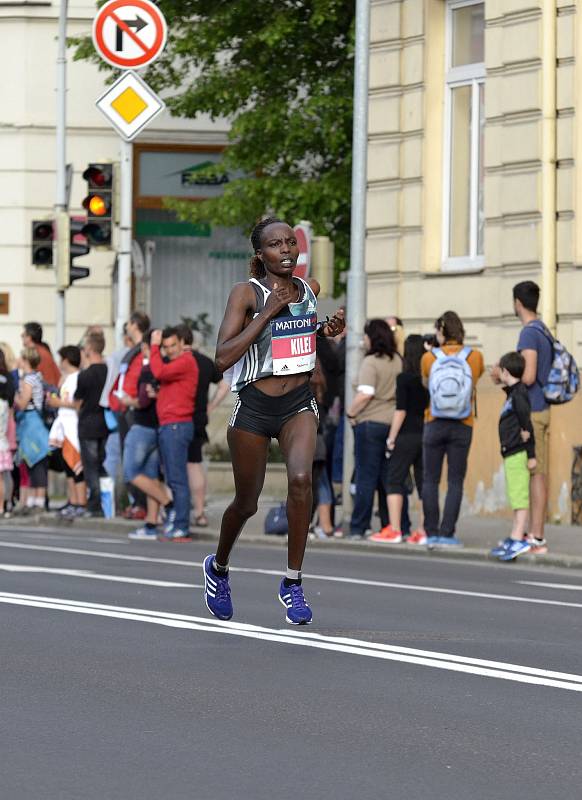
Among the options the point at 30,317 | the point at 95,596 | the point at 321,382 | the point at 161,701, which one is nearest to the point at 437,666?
the point at 161,701

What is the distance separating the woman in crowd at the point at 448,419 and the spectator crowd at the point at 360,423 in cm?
1

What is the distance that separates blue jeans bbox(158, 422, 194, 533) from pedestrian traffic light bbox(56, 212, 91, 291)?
598 cm

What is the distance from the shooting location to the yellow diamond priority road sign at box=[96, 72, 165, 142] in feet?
67.5

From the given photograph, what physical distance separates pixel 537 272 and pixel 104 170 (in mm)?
4442

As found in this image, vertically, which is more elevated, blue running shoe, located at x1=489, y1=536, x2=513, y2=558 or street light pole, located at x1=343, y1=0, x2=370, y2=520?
street light pole, located at x1=343, y1=0, x2=370, y2=520

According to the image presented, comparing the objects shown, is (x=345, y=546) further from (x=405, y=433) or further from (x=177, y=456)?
(x=177, y=456)

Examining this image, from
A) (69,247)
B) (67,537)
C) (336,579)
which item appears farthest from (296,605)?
(69,247)

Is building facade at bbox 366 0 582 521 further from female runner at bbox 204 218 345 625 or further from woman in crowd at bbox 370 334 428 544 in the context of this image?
female runner at bbox 204 218 345 625

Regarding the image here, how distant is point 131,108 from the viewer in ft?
67.7

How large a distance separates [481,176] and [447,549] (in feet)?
19.3

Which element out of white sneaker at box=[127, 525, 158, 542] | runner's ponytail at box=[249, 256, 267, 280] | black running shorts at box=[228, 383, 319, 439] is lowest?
white sneaker at box=[127, 525, 158, 542]

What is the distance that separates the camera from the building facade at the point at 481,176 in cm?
1927

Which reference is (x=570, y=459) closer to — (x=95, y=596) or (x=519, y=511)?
(x=519, y=511)

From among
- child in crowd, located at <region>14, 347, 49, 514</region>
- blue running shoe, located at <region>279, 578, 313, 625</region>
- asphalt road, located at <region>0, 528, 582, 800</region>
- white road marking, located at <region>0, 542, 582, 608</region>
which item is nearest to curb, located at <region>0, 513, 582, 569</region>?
child in crowd, located at <region>14, 347, 49, 514</region>
